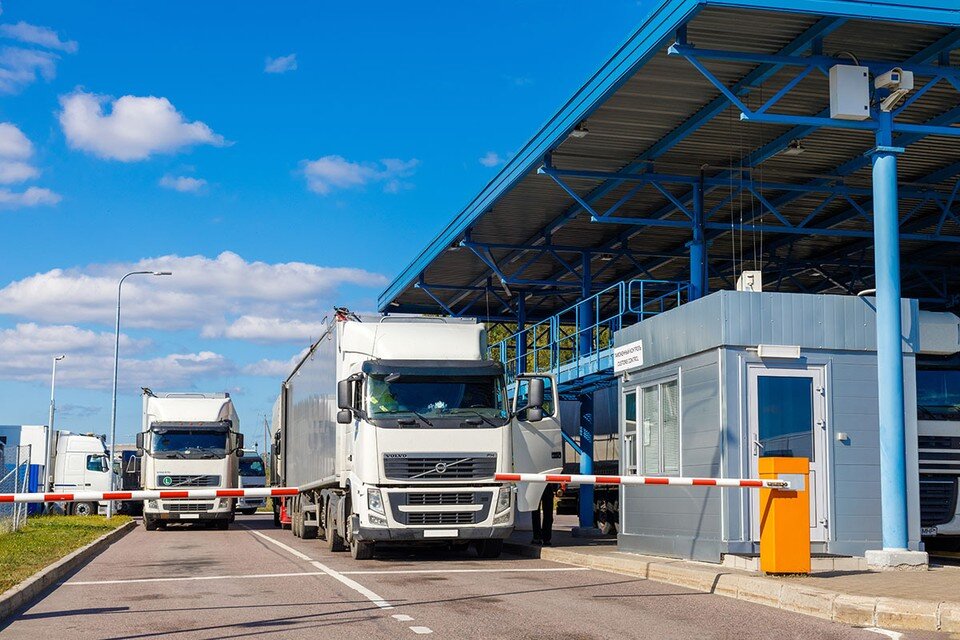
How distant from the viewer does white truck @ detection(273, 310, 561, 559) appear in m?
17.4

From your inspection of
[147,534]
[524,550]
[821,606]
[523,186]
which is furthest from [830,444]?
[147,534]

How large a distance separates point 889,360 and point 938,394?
3705 millimetres

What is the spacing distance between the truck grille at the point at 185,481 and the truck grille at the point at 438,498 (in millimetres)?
15762

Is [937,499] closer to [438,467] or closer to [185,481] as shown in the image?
[438,467]

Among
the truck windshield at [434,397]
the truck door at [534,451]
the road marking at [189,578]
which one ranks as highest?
the truck windshield at [434,397]

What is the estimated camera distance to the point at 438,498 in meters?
17.5

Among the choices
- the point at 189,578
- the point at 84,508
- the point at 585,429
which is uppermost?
the point at 585,429

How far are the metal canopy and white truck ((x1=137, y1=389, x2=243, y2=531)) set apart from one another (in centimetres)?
699

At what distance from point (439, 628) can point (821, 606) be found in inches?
139

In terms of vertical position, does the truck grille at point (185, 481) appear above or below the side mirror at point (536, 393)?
below

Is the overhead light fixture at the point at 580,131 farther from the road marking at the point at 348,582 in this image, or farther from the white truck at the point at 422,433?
the road marking at the point at 348,582

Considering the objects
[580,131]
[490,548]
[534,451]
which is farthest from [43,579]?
[580,131]

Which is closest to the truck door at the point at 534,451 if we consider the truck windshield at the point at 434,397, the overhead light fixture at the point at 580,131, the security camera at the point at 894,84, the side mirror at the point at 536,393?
the truck windshield at the point at 434,397

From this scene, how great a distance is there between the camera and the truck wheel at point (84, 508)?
145 feet
